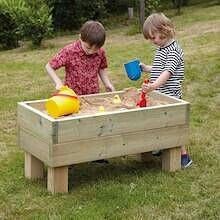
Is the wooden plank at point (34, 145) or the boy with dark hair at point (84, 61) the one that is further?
the boy with dark hair at point (84, 61)

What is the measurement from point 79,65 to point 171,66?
0.78 metres

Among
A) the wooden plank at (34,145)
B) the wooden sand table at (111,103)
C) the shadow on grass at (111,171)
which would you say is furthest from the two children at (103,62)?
the wooden plank at (34,145)

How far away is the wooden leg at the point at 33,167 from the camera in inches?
196

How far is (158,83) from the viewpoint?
5090 millimetres

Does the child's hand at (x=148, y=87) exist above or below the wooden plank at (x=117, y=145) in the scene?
above

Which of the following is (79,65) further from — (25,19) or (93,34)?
(25,19)

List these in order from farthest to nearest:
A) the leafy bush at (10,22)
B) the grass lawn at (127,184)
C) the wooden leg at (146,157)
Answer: the leafy bush at (10,22)
the wooden leg at (146,157)
the grass lawn at (127,184)

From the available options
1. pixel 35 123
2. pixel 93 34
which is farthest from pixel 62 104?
pixel 93 34

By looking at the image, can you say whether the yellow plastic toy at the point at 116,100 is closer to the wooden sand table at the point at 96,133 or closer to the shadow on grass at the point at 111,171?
the wooden sand table at the point at 96,133

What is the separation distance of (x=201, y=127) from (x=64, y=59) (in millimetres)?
2016

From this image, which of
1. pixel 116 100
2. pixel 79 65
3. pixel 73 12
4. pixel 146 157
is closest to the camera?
pixel 79 65

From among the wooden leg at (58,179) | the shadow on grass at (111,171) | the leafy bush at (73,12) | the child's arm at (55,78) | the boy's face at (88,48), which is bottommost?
the leafy bush at (73,12)

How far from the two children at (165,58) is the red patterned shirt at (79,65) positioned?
1.53 ft

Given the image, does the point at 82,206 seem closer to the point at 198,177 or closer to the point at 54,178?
the point at 54,178
